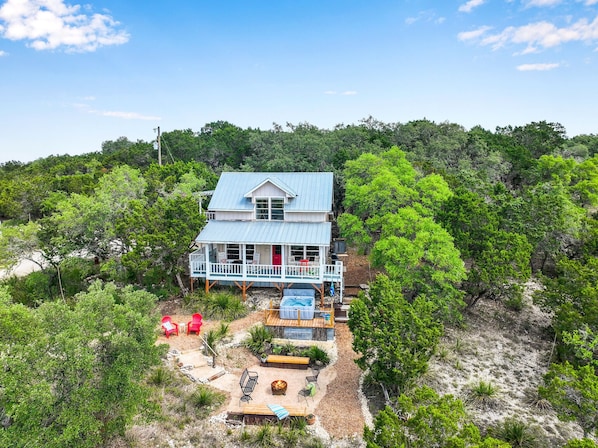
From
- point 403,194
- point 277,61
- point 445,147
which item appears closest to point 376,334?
point 403,194

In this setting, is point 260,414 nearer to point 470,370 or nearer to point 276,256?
point 470,370

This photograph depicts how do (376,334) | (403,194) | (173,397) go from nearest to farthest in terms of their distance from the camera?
(376,334) → (173,397) → (403,194)

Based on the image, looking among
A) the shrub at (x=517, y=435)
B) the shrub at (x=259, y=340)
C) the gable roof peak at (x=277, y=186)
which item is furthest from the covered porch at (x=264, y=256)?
the shrub at (x=517, y=435)

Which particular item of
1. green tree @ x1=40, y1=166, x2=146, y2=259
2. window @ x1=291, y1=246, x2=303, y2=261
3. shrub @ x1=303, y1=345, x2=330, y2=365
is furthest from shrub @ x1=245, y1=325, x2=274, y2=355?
green tree @ x1=40, y1=166, x2=146, y2=259

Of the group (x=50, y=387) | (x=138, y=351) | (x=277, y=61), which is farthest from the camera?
(x=277, y=61)

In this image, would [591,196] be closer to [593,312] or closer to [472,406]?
[593,312]

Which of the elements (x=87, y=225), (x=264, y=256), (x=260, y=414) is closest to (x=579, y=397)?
(x=260, y=414)

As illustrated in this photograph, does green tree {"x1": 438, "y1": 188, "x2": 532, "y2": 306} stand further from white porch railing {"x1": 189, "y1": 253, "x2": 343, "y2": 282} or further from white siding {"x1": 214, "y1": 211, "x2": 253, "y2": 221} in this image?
white siding {"x1": 214, "y1": 211, "x2": 253, "y2": 221}

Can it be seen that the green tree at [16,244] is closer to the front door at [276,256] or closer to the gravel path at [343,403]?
the front door at [276,256]
